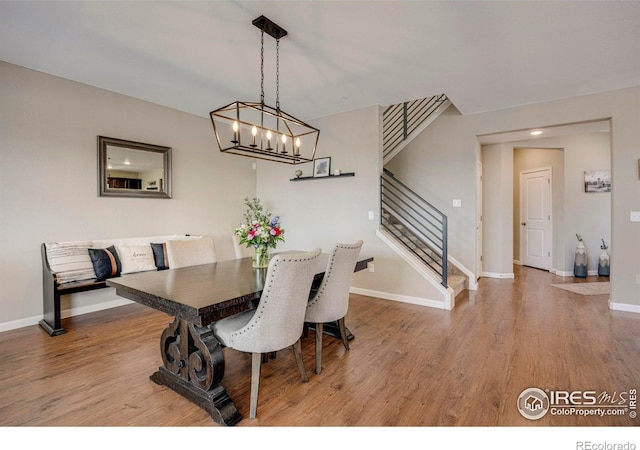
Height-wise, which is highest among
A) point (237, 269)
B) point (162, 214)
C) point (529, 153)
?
point (529, 153)

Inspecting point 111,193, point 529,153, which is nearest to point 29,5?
point 111,193

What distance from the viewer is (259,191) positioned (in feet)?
18.6

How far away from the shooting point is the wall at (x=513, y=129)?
360cm

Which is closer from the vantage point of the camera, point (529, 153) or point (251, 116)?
point (251, 116)

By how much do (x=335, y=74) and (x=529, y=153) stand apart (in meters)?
5.33

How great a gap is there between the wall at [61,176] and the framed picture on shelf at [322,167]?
1997 mm

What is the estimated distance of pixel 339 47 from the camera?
2.78 m

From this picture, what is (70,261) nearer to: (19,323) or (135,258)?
(135,258)

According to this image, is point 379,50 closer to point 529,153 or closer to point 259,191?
point 259,191

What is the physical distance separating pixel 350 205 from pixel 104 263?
320cm

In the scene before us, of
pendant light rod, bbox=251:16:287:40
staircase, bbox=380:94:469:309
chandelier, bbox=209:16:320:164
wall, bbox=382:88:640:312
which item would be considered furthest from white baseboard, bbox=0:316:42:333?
wall, bbox=382:88:640:312

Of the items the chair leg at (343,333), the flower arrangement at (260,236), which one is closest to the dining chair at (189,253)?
A: the flower arrangement at (260,236)
